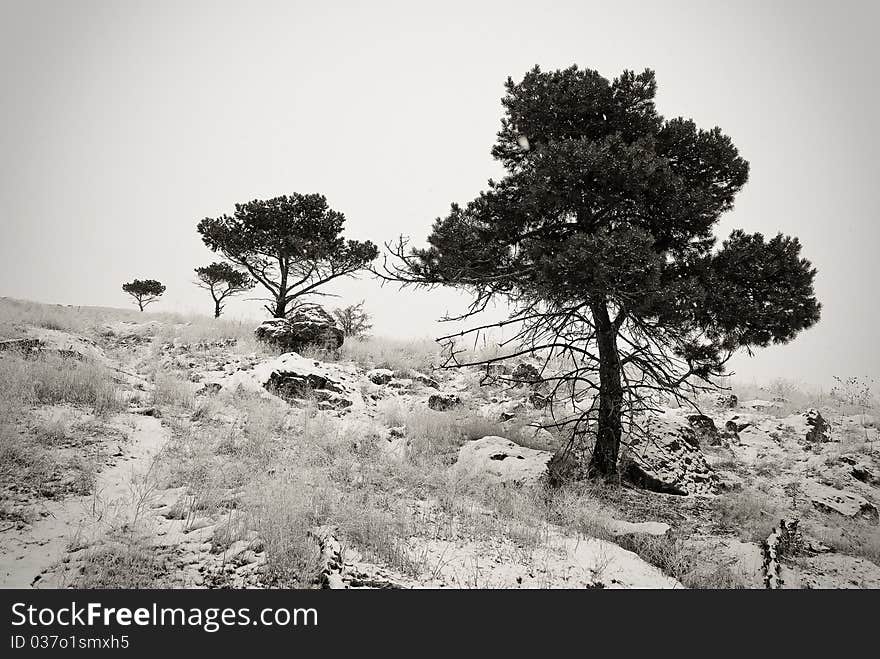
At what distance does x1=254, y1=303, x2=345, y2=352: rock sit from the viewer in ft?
44.8

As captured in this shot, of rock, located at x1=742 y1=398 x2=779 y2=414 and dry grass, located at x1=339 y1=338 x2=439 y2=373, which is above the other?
dry grass, located at x1=339 y1=338 x2=439 y2=373

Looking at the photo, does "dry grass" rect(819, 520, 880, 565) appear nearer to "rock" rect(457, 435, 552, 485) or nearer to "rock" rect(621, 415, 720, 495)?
"rock" rect(621, 415, 720, 495)

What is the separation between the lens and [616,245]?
5.25m

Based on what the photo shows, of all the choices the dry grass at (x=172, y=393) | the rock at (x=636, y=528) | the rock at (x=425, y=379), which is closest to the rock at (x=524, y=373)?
the rock at (x=425, y=379)

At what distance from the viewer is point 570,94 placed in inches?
269

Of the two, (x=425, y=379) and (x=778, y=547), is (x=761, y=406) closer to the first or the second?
(x=778, y=547)

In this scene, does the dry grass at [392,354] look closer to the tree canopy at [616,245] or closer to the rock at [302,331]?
the rock at [302,331]

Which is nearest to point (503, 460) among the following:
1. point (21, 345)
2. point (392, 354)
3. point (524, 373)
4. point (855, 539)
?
point (855, 539)

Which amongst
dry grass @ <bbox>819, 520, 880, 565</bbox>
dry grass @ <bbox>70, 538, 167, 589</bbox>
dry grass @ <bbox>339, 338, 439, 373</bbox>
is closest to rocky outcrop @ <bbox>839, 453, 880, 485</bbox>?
dry grass @ <bbox>819, 520, 880, 565</bbox>

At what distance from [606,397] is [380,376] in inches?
273

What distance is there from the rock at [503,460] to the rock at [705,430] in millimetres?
4082

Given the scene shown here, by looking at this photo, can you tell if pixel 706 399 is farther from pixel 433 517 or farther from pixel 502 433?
pixel 433 517

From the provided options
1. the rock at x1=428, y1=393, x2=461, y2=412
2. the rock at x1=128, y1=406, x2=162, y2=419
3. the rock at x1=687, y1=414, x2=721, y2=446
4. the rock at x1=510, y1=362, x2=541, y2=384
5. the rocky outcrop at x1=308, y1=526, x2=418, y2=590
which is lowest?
the rocky outcrop at x1=308, y1=526, x2=418, y2=590

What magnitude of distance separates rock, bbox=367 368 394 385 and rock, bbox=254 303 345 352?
248cm
